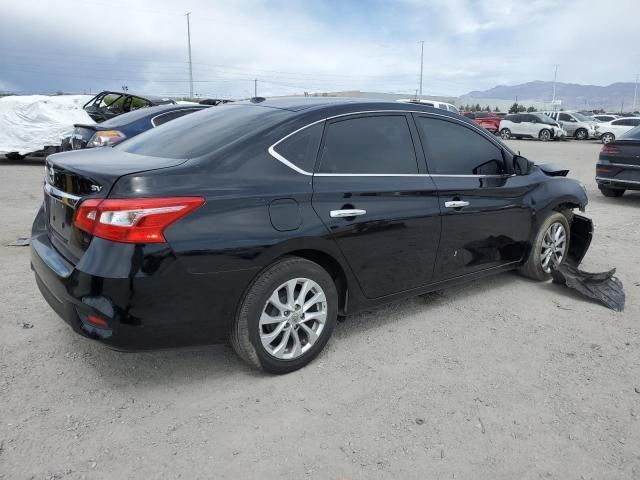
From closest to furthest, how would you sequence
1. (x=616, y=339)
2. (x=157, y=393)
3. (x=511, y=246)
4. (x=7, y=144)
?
(x=157, y=393) < (x=616, y=339) < (x=511, y=246) < (x=7, y=144)

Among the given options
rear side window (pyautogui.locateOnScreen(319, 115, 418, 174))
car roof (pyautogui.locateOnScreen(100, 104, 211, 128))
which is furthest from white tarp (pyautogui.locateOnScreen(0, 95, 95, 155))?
rear side window (pyautogui.locateOnScreen(319, 115, 418, 174))

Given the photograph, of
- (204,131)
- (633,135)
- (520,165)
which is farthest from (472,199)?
(633,135)

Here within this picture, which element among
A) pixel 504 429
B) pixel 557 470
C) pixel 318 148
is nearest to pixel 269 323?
pixel 318 148

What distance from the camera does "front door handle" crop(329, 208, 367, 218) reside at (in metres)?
3.13

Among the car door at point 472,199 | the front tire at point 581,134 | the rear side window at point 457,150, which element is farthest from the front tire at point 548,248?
the front tire at point 581,134

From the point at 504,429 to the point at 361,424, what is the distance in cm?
73

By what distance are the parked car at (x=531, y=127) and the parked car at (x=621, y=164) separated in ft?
71.1

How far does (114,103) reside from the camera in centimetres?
1338

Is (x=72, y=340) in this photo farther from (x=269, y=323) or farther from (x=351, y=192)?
(x=351, y=192)

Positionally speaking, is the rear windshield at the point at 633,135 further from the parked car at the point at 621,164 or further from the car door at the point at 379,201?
the car door at the point at 379,201

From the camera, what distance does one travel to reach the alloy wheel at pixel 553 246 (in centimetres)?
485

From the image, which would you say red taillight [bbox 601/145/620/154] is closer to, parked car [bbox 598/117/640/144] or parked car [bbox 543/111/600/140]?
parked car [bbox 598/117/640/144]

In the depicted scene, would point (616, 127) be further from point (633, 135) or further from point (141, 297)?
point (141, 297)

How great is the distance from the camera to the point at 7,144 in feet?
40.3
